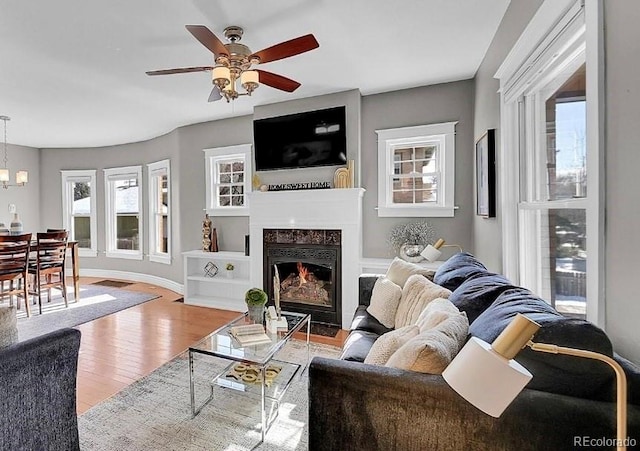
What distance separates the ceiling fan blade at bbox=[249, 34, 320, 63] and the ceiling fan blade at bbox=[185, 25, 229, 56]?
24 cm

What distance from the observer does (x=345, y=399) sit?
1.14 m

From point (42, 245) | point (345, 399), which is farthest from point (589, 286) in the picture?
point (42, 245)

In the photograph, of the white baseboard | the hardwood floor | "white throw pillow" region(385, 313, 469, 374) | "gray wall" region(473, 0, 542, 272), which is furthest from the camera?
the white baseboard

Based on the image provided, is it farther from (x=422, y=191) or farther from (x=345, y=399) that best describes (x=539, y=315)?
(x=422, y=191)

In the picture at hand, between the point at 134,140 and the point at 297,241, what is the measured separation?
4275mm

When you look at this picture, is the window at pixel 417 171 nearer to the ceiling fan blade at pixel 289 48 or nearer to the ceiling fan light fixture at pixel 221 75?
the ceiling fan blade at pixel 289 48

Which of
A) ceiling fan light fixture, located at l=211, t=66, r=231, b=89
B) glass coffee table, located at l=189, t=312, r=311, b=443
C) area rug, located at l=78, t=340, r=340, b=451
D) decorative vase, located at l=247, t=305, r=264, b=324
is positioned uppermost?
ceiling fan light fixture, located at l=211, t=66, r=231, b=89

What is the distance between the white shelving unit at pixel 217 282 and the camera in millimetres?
4602

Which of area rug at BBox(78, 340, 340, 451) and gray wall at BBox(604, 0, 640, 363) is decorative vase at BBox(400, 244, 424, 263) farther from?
gray wall at BBox(604, 0, 640, 363)

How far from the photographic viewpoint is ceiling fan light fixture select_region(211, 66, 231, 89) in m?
2.12

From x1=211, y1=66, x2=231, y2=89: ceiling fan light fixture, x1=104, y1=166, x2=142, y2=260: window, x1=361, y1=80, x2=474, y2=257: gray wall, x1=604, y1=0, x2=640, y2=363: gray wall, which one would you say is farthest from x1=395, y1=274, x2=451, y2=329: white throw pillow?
x1=104, y1=166, x2=142, y2=260: window

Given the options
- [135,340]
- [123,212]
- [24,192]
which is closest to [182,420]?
[135,340]

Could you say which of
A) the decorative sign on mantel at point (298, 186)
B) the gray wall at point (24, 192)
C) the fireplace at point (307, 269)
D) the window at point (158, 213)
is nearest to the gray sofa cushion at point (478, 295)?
the fireplace at point (307, 269)

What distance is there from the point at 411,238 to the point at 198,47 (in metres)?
2.83
